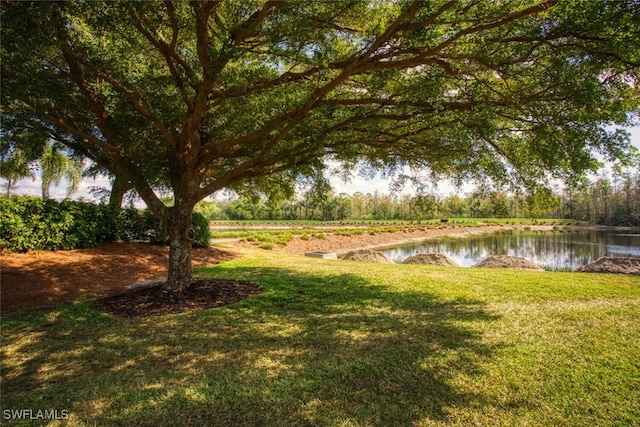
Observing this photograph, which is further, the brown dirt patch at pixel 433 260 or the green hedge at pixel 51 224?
the brown dirt patch at pixel 433 260

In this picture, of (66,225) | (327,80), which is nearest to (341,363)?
(327,80)

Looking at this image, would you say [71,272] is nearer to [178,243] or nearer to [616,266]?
[178,243]

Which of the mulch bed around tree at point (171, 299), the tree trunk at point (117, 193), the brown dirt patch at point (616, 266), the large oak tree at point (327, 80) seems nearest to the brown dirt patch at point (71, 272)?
the mulch bed around tree at point (171, 299)

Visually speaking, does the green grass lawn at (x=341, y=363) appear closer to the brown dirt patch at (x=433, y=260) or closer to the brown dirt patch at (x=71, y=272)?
the brown dirt patch at (x=71, y=272)

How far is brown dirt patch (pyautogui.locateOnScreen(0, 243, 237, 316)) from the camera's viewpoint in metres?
6.81

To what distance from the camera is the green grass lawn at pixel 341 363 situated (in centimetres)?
287

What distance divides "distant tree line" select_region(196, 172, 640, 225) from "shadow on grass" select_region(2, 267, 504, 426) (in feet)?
8.43

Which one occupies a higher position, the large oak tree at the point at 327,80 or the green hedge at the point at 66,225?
the large oak tree at the point at 327,80

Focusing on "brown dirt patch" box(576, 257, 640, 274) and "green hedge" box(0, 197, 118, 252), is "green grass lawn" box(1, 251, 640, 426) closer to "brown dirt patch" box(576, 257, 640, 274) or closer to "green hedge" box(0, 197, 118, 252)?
"green hedge" box(0, 197, 118, 252)

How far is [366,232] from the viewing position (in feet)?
104

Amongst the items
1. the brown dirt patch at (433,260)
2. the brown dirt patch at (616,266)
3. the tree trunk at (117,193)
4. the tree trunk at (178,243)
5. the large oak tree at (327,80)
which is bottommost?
the brown dirt patch at (433,260)

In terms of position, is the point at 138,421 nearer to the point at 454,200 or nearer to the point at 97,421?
the point at 97,421

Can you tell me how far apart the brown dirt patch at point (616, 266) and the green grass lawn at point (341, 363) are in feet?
14.7

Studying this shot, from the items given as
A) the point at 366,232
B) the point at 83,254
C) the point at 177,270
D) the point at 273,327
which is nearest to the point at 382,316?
the point at 273,327
